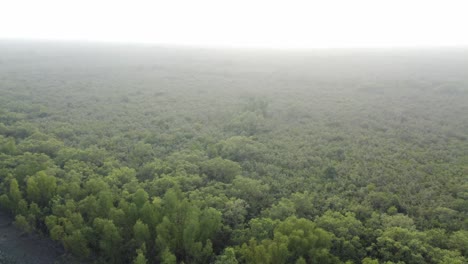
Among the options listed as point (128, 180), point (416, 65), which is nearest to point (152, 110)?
point (128, 180)

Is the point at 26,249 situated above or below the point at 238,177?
below

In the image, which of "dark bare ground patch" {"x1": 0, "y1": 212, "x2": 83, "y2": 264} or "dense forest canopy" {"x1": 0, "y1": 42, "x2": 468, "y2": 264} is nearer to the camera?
"dense forest canopy" {"x1": 0, "y1": 42, "x2": 468, "y2": 264}

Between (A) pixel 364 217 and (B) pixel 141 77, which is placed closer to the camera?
(A) pixel 364 217

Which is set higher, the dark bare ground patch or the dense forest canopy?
the dense forest canopy

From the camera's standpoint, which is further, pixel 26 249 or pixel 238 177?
pixel 238 177

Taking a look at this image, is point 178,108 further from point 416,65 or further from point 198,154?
point 416,65

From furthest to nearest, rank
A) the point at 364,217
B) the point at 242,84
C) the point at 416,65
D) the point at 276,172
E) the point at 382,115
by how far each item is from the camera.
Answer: the point at 416,65
the point at 242,84
the point at 382,115
the point at 276,172
the point at 364,217

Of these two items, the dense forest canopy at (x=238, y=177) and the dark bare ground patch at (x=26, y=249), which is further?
the dark bare ground patch at (x=26, y=249)

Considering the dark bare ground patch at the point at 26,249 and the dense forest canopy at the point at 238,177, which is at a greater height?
the dense forest canopy at the point at 238,177
